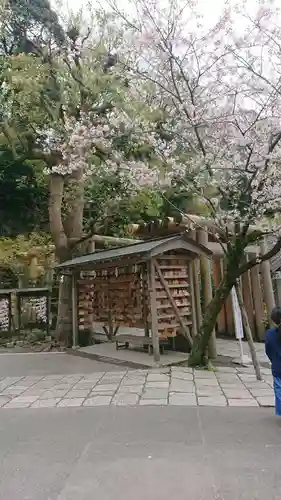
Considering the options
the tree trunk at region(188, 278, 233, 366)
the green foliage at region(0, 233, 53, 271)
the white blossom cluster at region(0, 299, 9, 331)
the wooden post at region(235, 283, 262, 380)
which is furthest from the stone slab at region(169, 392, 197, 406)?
the green foliage at region(0, 233, 53, 271)

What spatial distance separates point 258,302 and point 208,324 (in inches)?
182

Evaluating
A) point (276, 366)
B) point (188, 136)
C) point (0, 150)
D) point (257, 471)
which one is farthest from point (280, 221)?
point (0, 150)

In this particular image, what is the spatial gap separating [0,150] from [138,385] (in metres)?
10.3

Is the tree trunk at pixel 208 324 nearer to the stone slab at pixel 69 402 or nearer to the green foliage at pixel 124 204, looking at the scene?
the stone slab at pixel 69 402

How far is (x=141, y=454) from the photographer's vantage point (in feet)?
12.4

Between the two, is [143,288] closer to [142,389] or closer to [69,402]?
[142,389]

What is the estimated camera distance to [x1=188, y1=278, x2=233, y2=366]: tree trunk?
7.32 m

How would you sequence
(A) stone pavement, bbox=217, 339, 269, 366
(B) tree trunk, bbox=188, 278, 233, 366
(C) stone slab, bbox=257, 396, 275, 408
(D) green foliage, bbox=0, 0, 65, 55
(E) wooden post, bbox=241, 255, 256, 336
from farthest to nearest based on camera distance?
(E) wooden post, bbox=241, 255, 256, 336
(D) green foliage, bbox=0, 0, 65, 55
(A) stone pavement, bbox=217, 339, 269, 366
(B) tree trunk, bbox=188, 278, 233, 366
(C) stone slab, bbox=257, 396, 275, 408

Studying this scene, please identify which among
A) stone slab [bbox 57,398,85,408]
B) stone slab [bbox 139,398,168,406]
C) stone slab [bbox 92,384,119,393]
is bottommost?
stone slab [bbox 139,398,168,406]

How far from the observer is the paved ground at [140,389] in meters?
5.51

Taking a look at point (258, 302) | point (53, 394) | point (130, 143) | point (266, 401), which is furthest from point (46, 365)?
point (258, 302)

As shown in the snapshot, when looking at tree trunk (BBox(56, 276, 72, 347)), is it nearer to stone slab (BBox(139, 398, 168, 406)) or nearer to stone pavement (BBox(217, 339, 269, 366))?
stone pavement (BBox(217, 339, 269, 366))

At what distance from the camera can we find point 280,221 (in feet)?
27.3

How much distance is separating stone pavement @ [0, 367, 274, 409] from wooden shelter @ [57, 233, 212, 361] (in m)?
1.25
